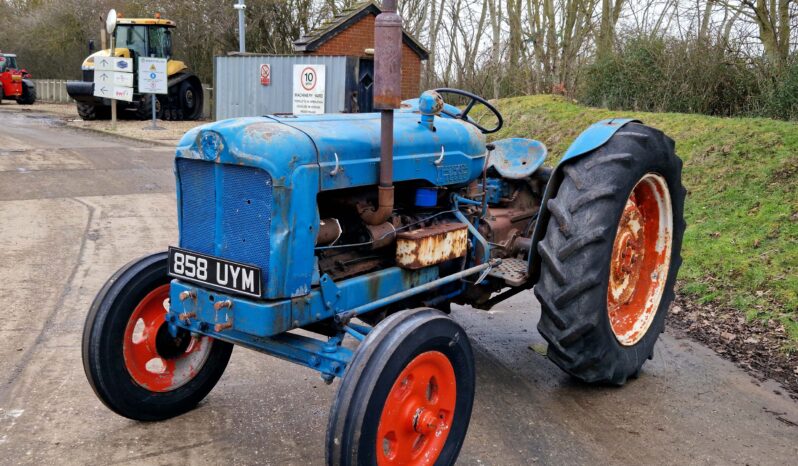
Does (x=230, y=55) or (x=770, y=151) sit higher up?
(x=230, y=55)

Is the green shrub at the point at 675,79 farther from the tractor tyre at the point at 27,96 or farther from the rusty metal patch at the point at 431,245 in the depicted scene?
the tractor tyre at the point at 27,96

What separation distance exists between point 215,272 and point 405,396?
968 millimetres

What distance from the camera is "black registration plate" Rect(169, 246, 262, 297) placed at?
3061mm

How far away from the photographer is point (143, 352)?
12.0 feet

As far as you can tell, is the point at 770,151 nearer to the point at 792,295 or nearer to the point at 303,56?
the point at 792,295

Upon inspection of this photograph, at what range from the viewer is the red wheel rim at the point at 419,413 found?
→ 9.45 ft

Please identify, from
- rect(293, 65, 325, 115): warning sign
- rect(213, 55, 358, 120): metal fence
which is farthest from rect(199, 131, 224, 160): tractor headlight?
rect(293, 65, 325, 115): warning sign

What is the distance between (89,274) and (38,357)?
1.84 meters

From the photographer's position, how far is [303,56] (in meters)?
16.4

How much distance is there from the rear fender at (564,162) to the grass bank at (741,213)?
1.91 meters

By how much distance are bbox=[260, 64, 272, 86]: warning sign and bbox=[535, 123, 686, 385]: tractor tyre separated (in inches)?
563

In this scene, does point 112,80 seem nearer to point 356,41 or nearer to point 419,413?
point 356,41

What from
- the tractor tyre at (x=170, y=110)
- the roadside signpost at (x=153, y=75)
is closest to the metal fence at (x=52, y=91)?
the tractor tyre at (x=170, y=110)

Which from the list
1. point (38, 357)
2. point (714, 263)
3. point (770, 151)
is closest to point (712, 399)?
point (714, 263)
